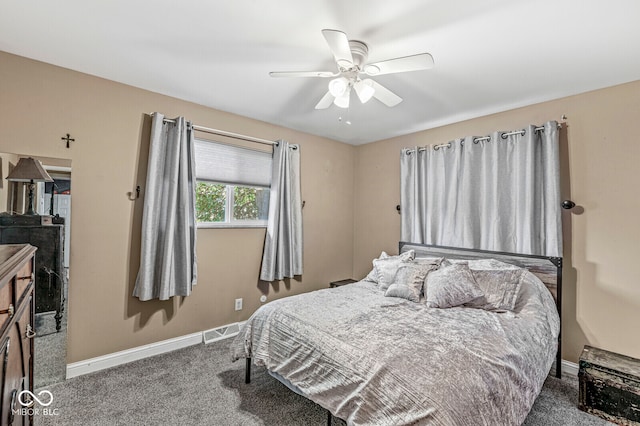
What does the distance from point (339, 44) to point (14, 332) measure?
1883 millimetres

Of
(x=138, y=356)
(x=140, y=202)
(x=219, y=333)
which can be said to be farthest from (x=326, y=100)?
(x=138, y=356)

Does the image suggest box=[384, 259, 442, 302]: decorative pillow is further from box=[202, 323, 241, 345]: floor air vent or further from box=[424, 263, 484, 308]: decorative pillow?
box=[202, 323, 241, 345]: floor air vent

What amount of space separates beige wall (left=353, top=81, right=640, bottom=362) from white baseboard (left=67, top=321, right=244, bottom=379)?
3.32 m

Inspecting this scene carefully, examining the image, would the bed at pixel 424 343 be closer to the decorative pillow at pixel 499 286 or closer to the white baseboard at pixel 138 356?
the decorative pillow at pixel 499 286

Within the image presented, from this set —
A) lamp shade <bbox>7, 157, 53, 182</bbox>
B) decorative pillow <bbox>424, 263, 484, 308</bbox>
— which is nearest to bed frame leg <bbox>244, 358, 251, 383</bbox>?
decorative pillow <bbox>424, 263, 484, 308</bbox>

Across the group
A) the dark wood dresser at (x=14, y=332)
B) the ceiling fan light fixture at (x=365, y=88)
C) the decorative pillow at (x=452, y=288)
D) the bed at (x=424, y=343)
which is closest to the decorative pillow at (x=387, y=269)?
the bed at (x=424, y=343)

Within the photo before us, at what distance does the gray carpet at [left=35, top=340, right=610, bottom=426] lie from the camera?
195 centimetres

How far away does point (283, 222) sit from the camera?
358 cm

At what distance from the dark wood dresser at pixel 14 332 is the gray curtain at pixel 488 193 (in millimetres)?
3362

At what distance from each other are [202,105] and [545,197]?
338cm

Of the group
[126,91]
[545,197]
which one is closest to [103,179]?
[126,91]

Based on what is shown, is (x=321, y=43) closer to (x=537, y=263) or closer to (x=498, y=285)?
(x=498, y=285)

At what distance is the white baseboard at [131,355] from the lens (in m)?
2.42

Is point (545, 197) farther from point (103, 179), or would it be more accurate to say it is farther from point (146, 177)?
point (103, 179)
